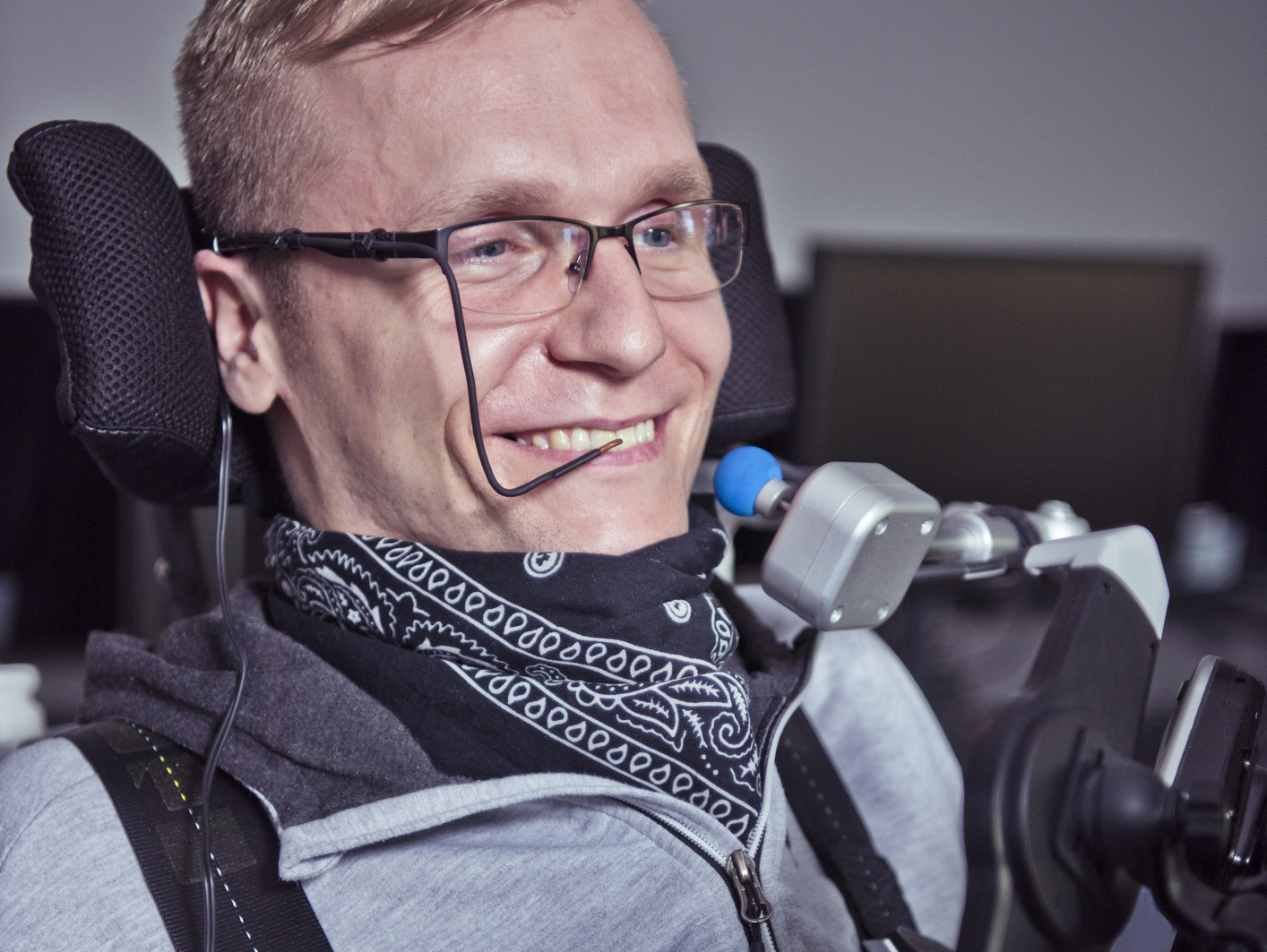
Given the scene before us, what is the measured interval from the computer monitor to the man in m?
0.76

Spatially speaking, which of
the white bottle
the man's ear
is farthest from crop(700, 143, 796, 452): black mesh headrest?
the white bottle

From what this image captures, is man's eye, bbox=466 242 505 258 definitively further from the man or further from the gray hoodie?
the gray hoodie

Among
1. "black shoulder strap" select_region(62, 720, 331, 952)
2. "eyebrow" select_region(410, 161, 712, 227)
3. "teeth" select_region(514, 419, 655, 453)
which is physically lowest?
"black shoulder strap" select_region(62, 720, 331, 952)

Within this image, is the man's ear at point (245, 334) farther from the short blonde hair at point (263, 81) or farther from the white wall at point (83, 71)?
the white wall at point (83, 71)

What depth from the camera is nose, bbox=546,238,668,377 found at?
0.86m

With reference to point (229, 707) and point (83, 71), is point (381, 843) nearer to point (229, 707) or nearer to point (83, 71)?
point (229, 707)

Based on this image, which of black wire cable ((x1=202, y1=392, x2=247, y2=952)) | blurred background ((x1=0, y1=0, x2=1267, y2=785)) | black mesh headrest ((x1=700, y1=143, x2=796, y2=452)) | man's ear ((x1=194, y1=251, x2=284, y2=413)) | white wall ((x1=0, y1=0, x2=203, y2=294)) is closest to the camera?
black wire cable ((x1=202, y1=392, x2=247, y2=952))

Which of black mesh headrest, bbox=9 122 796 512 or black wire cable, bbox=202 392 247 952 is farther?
black mesh headrest, bbox=9 122 796 512

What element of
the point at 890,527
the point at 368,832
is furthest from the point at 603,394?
the point at 368,832

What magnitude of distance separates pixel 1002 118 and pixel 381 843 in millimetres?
3018

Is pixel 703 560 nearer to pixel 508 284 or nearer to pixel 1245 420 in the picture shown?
pixel 508 284

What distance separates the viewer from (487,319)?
875 mm

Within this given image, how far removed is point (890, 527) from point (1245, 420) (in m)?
2.07

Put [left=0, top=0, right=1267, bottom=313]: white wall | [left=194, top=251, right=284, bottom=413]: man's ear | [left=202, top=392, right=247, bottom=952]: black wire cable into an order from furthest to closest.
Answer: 1. [left=0, top=0, right=1267, bottom=313]: white wall
2. [left=194, top=251, right=284, bottom=413]: man's ear
3. [left=202, top=392, right=247, bottom=952]: black wire cable
